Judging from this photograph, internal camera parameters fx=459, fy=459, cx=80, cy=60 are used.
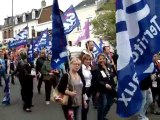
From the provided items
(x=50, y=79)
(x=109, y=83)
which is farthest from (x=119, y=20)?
(x=50, y=79)

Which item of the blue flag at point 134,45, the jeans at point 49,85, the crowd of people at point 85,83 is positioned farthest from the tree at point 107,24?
the blue flag at point 134,45

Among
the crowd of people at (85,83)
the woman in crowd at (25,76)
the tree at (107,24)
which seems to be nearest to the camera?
the crowd of people at (85,83)

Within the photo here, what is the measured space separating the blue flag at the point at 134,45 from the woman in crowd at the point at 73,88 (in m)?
1.92

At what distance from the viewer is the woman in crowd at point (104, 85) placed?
28.7ft

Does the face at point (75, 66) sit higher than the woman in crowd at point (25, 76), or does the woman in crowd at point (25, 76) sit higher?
the face at point (75, 66)

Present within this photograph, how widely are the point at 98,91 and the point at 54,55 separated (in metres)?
1.44

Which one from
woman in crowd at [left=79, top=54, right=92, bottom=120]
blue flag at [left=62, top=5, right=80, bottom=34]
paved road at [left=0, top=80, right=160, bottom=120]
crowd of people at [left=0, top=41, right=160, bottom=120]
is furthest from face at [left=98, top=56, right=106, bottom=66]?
blue flag at [left=62, top=5, right=80, bottom=34]

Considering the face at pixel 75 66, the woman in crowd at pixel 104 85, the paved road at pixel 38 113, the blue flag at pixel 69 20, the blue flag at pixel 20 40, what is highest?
the blue flag at pixel 69 20

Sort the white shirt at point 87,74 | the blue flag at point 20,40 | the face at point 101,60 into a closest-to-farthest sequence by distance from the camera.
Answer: the face at point 101,60, the white shirt at point 87,74, the blue flag at point 20,40

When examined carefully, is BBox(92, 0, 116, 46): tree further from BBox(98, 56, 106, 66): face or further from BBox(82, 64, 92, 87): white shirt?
BBox(98, 56, 106, 66): face

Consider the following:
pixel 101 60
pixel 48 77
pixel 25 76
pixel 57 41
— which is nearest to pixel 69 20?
pixel 48 77

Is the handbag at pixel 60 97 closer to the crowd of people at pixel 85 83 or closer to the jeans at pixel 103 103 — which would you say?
the crowd of people at pixel 85 83

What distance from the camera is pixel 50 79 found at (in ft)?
42.6

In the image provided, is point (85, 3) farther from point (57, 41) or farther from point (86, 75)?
point (57, 41)
